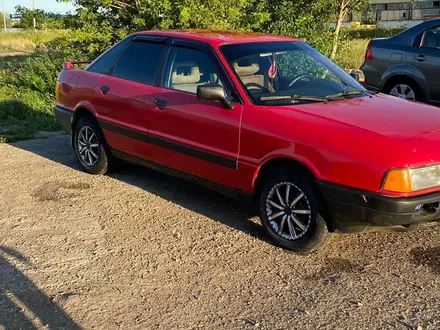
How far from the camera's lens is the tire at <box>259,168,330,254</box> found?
423 centimetres

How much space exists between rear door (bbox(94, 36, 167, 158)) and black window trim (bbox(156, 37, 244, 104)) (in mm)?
90

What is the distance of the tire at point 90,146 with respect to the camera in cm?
644

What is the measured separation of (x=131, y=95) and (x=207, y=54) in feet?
3.36

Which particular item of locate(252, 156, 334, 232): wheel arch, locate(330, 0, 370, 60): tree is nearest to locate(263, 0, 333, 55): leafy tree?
locate(330, 0, 370, 60): tree

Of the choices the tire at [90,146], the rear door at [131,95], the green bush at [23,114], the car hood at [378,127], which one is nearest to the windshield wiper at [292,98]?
the car hood at [378,127]

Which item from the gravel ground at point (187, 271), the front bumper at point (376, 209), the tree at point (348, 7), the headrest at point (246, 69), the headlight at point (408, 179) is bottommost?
the gravel ground at point (187, 271)

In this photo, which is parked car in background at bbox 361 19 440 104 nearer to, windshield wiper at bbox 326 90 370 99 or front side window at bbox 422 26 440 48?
front side window at bbox 422 26 440 48

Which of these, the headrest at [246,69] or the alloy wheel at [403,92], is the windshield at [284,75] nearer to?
the headrest at [246,69]

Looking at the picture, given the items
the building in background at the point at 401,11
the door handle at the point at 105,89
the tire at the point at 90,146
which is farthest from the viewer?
the building in background at the point at 401,11

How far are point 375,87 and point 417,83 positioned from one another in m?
0.73

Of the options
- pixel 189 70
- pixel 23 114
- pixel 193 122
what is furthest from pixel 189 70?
pixel 23 114

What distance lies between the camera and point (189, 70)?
17.7 feet

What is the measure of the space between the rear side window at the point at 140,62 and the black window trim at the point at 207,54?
10 cm

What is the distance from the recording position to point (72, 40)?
482 inches
